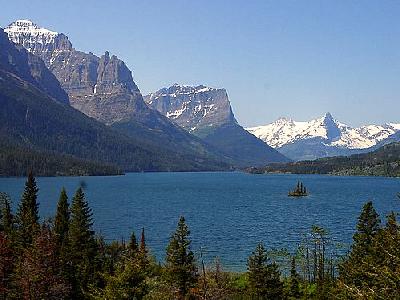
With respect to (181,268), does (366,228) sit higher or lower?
higher

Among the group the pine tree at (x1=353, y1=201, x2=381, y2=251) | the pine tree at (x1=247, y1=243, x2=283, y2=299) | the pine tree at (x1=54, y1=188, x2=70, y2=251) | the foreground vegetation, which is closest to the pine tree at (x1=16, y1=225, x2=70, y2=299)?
the foreground vegetation

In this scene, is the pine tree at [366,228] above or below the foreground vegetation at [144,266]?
above

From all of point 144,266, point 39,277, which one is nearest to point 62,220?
point 39,277

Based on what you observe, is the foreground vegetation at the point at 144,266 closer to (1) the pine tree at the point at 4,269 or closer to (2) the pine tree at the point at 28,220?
(1) the pine tree at the point at 4,269

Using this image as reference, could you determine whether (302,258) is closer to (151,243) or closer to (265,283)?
(265,283)

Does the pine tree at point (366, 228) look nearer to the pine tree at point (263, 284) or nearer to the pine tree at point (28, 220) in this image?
the pine tree at point (263, 284)

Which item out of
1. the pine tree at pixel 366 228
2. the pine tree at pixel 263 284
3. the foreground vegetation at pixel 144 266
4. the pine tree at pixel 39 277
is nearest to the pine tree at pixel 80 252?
the foreground vegetation at pixel 144 266

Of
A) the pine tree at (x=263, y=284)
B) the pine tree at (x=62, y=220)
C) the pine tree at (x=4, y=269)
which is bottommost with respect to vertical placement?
the pine tree at (x=263, y=284)

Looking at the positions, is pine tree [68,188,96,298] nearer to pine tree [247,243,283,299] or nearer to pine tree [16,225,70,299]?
pine tree [16,225,70,299]

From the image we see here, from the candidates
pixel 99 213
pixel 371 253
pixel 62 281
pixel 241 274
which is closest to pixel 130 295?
pixel 62 281

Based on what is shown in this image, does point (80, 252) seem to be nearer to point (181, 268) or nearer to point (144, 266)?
point (181, 268)

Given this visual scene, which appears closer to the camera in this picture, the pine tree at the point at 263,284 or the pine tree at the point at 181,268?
the pine tree at the point at 181,268

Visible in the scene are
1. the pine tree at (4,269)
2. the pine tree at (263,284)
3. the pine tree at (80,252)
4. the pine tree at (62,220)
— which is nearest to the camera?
the pine tree at (4,269)

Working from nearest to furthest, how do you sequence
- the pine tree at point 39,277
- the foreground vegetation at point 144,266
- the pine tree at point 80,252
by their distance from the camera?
the pine tree at point 39,277 → the foreground vegetation at point 144,266 → the pine tree at point 80,252
